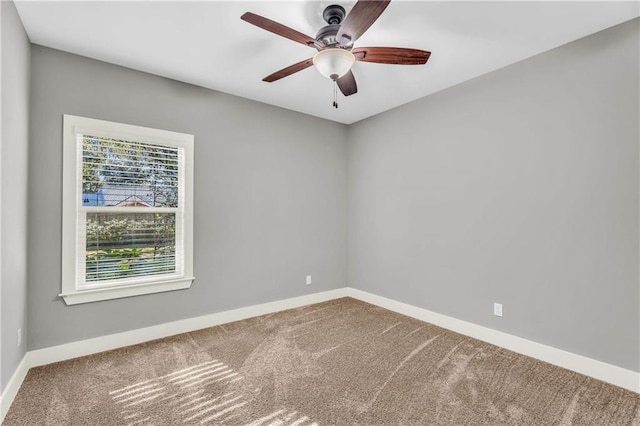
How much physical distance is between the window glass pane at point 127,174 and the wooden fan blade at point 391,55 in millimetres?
2101

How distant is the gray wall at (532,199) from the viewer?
2314 millimetres

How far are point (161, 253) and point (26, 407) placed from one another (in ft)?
4.76

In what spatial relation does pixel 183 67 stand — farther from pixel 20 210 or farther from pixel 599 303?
pixel 599 303

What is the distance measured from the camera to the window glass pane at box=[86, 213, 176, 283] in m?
2.80

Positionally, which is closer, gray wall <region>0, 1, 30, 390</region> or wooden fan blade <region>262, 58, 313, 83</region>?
gray wall <region>0, 1, 30, 390</region>

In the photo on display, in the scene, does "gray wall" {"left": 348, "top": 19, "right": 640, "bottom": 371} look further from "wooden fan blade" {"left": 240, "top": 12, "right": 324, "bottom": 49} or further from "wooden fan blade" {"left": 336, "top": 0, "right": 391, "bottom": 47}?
"wooden fan blade" {"left": 240, "top": 12, "right": 324, "bottom": 49}

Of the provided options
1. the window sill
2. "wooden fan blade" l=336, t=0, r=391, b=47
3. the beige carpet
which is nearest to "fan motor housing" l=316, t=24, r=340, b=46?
"wooden fan blade" l=336, t=0, r=391, b=47

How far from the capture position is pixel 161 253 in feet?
10.4

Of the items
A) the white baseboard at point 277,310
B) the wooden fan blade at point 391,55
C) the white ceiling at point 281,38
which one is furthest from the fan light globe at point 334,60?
the white baseboard at point 277,310

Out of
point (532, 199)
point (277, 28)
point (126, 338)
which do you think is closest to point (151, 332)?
point (126, 338)

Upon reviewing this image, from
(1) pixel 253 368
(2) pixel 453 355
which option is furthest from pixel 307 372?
(2) pixel 453 355

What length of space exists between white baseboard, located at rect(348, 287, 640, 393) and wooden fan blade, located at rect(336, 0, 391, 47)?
2826 mm

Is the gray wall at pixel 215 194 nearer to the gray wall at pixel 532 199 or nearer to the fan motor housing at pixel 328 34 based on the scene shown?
the gray wall at pixel 532 199

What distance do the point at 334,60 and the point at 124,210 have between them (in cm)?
230
